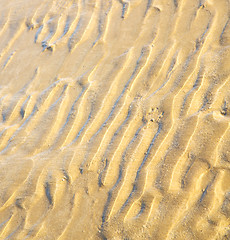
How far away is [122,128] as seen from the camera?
7.07 ft

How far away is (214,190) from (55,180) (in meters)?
1.11

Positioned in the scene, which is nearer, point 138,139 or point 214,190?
point 214,190

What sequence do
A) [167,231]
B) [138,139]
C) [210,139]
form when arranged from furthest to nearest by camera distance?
1. [138,139]
2. [210,139]
3. [167,231]

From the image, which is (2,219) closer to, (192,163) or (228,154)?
(192,163)

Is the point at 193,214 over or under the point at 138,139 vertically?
under

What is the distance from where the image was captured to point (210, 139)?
6.26 ft

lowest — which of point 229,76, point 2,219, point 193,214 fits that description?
point 2,219

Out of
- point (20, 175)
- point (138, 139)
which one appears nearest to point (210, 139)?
point (138, 139)

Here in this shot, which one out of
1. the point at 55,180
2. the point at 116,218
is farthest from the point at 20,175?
the point at 116,218

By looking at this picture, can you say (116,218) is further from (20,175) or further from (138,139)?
(20,175)

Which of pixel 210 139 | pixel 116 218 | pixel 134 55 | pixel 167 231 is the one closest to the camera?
pixel 167 231

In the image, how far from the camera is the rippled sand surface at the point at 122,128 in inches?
69.6

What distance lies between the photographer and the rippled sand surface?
1768 mm

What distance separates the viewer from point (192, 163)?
6.10 feet
